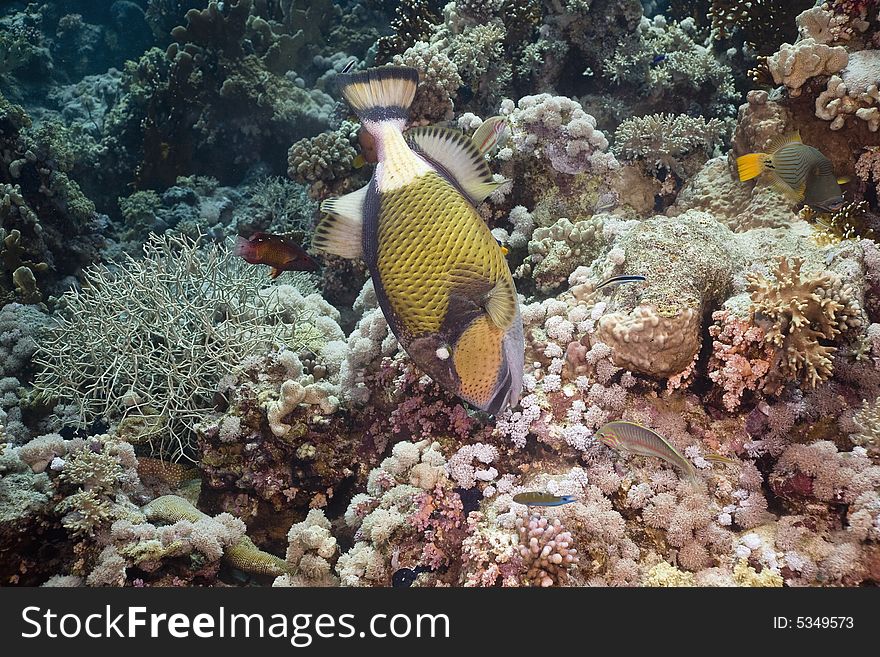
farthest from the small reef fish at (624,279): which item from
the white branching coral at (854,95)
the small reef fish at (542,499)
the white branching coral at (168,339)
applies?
the white branching coral at (854,95)

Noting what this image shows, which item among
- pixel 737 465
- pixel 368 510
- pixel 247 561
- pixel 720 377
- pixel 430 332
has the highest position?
pixel 430 332

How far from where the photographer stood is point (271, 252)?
3.32 metres

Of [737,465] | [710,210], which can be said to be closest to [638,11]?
[710,210]

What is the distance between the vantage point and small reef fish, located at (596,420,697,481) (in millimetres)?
1914

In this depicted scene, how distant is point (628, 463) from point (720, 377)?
61cm

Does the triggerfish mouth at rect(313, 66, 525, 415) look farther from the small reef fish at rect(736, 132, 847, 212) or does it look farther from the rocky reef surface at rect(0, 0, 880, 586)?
the small reef fish at rect(736, 132, 847, 212)

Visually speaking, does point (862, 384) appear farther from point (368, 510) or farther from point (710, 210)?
point (368, 510)

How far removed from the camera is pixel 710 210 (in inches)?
153

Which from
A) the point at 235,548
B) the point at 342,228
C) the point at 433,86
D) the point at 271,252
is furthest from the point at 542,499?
the point at 433,86

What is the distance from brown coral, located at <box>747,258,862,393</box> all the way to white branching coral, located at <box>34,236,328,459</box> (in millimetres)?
2720

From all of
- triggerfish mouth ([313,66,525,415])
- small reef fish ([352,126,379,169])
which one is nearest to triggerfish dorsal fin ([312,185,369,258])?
triggerfish mouth ([313,66,525,415])

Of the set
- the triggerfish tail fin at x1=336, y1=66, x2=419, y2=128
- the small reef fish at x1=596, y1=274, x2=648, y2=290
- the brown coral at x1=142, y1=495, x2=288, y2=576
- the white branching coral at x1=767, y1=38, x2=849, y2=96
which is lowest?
the brown coral at x1=142, y1=495, x2=288, y2=576

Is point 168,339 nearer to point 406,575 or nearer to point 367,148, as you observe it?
point 367,148

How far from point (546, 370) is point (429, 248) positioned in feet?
4.51
